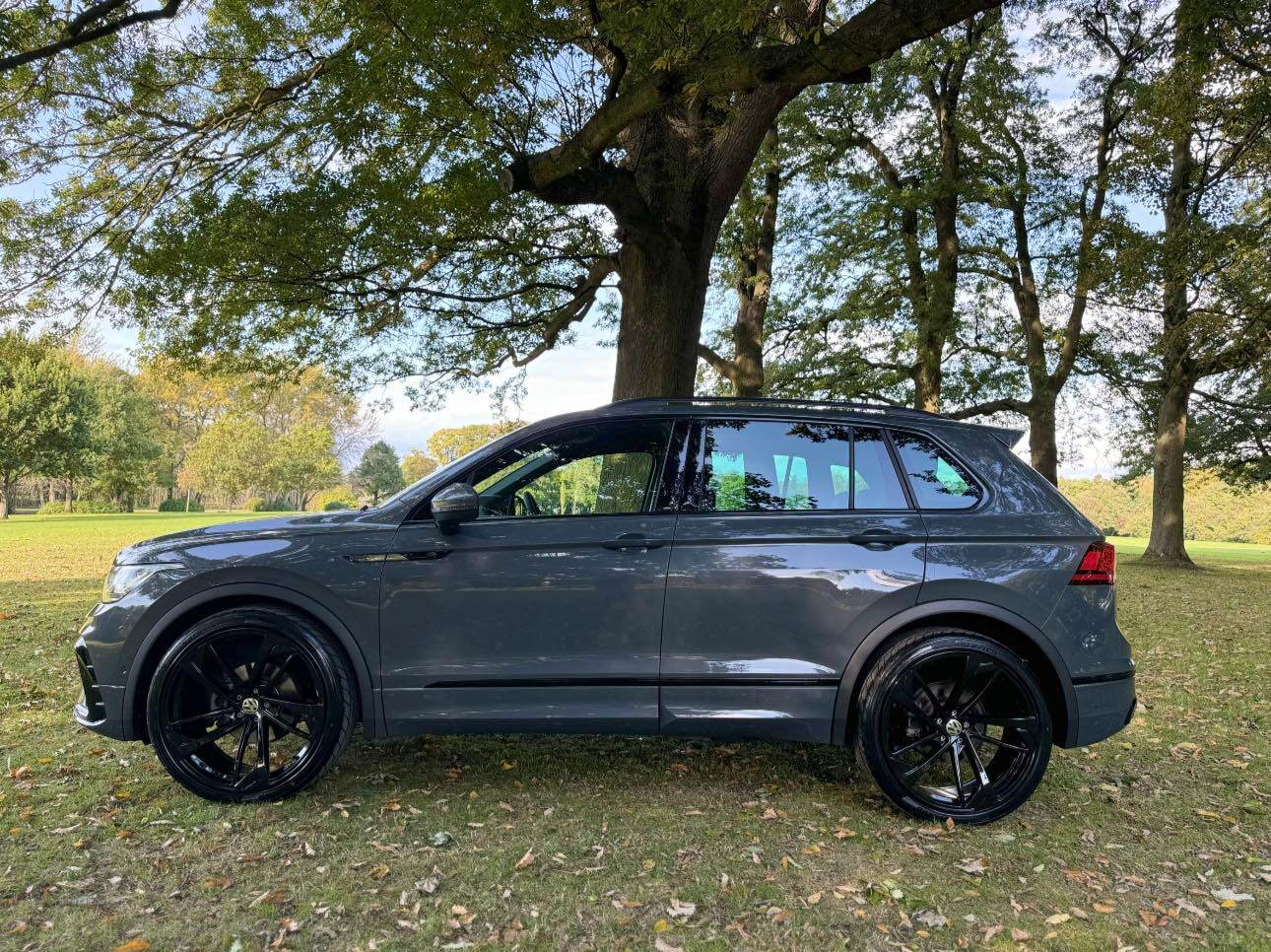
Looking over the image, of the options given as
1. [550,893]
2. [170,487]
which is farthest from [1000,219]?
[170,487]

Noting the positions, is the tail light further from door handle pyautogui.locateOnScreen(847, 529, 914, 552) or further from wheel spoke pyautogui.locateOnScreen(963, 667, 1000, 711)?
door handle pyautogui.locateOnScreen(847, 529, 914, 552)

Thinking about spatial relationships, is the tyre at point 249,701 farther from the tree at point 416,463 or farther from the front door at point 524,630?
the tree at point 416,463

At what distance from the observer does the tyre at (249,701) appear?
344 cm

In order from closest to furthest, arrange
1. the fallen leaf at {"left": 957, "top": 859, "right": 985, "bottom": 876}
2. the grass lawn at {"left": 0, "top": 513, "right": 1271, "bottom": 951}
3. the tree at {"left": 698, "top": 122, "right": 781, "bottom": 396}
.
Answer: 1. the grass lawn at {"left": 0, "top": 513, "right": 1271, "bottom": 951}
2. the fallen leaf at {"left": 957, "top": 859, "right": 985, "bottom": 876}
3. the tree at {"left": 698, "top": 122, "right": 781, "bottom": 396}

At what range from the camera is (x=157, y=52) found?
933cm

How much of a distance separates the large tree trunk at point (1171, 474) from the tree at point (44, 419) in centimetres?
4295

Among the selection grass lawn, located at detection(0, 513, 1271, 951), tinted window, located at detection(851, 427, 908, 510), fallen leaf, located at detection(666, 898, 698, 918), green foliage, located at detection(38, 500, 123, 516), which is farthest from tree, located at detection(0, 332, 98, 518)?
fallen leaf, located at detection(666, 898, 698, 918)

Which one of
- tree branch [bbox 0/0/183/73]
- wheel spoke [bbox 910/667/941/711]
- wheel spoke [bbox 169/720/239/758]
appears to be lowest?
wheel spoke [bbox 169/720/239/758]

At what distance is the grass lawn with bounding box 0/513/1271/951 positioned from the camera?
8.67 feet

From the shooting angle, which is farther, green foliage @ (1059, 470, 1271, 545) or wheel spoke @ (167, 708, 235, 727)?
green foliage @ (1059, 470, 1271, 545)

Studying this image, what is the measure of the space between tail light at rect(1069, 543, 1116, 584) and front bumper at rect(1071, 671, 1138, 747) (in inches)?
17.2

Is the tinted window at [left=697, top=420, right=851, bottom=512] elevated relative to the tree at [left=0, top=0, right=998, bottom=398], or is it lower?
lower

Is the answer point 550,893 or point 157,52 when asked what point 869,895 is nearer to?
point 550,893

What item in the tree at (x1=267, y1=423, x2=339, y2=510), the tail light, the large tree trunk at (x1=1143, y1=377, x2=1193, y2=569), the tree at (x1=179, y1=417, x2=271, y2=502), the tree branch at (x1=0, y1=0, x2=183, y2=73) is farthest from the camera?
the tree at (x1=267, y1=423, x2=339, y2=510)
